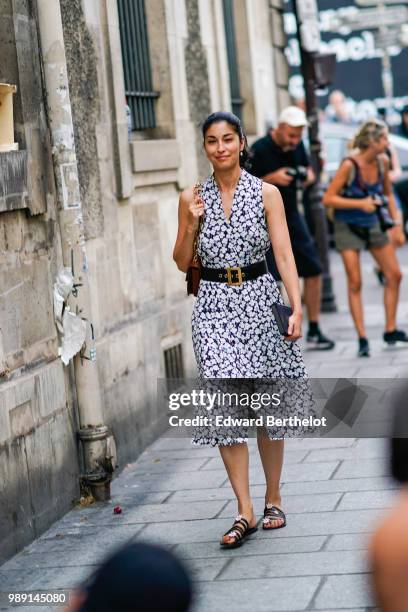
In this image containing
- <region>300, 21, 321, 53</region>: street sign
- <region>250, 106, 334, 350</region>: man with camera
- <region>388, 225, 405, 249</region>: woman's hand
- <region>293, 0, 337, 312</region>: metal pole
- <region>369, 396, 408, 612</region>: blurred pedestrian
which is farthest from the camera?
<region>300, 21, 321, 53</region>: street sign

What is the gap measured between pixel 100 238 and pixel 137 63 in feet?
7.50

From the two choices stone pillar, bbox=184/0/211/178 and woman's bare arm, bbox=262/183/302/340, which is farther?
stone pillar, bbox=184/0/211/178

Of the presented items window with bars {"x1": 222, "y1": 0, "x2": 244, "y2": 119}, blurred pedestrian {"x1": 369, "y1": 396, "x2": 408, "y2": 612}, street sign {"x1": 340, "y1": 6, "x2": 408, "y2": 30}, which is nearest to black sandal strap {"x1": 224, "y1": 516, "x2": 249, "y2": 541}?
blurred pedestrian {"x1": 369, "y1": 396, "x2": 408, "y2": 612}

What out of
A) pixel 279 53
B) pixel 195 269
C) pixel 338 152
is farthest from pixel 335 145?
pixel 195 269

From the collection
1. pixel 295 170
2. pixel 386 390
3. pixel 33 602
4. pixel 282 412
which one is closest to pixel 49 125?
pixel 282 412

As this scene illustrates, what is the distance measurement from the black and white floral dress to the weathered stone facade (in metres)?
0.89

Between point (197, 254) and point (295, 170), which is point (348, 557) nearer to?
point (197, 254)

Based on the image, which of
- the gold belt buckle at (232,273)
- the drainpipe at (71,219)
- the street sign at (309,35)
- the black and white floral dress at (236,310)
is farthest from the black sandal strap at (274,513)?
the street sign at (309,35)

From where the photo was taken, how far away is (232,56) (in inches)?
559

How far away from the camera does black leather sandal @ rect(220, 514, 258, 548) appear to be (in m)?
6.48

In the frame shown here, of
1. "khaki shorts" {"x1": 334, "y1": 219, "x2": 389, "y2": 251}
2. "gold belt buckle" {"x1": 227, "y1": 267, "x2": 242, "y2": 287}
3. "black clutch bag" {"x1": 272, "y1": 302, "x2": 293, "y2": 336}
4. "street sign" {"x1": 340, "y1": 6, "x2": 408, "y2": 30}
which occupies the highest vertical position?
"street sign" {"x1": 340, "y1": 6, "x2": 408, "y2": 30}

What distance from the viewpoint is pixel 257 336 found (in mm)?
6719

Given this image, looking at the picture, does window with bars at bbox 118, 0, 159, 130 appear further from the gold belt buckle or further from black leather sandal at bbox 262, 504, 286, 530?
black leather sandal at bbox 262, 504, 286, 530

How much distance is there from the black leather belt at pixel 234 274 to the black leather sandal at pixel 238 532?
107 cm
